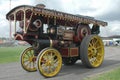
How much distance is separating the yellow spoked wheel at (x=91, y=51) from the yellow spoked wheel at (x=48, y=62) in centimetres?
157

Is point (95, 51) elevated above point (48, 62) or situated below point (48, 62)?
above

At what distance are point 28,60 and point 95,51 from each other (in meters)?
3.02

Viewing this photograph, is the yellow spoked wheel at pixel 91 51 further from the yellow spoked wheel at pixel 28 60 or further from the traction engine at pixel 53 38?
the yellow spoked wheel at pixel 28 60

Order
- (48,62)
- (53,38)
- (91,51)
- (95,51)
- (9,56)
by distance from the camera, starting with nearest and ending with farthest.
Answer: (48,62) < (53,38) < (91,51) < (95,51) < (9,56)

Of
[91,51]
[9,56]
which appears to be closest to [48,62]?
[91,51]

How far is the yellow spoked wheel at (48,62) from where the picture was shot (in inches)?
362

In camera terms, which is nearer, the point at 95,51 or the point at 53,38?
the point at 53,38

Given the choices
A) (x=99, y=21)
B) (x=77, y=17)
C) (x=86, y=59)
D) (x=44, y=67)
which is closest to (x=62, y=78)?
(x=44, y=67)

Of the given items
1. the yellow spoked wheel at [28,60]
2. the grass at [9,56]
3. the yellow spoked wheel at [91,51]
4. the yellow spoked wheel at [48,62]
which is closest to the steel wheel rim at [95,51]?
the yellow spoked wheel at [91,51]

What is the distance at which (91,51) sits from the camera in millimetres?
11523

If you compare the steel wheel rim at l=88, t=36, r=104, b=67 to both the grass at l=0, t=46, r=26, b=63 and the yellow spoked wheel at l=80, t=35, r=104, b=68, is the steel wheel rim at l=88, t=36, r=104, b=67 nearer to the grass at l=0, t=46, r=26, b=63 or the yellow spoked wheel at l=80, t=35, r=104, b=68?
the yellow spoked wheel at l=80, t=35, r=104, b=68

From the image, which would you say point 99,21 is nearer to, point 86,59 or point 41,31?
point 86,59

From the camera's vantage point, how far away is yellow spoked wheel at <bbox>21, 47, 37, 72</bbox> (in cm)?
1083

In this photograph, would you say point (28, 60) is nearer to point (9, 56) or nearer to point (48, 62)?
point (48, 62)
